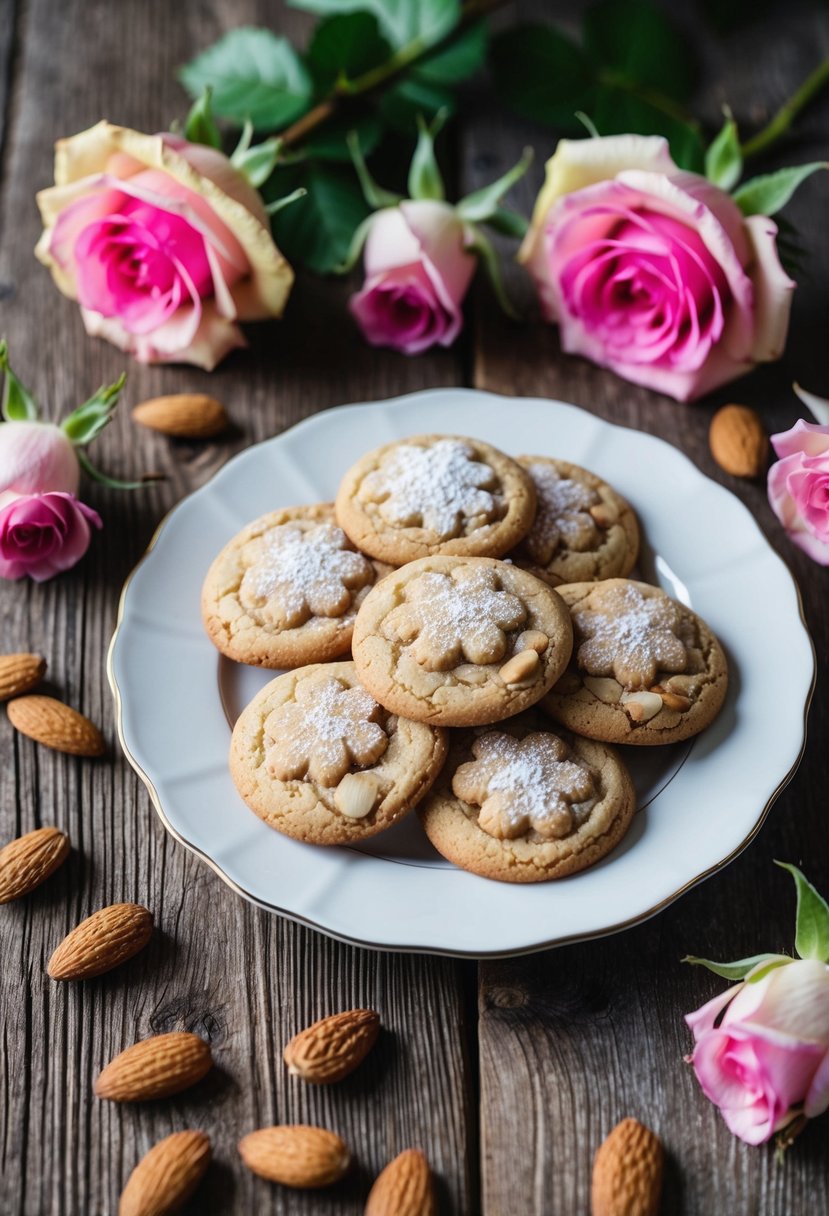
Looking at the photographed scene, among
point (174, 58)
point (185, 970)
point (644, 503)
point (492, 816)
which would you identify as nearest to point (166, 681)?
point (185, 970)

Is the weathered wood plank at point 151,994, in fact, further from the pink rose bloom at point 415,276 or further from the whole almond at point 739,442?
the whole almond at point 739,442

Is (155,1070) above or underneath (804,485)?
underneath

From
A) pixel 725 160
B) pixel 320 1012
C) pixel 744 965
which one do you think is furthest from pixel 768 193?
pixel 320 1012

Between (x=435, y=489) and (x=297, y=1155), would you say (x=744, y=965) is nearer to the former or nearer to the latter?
(x=297, y=1155)

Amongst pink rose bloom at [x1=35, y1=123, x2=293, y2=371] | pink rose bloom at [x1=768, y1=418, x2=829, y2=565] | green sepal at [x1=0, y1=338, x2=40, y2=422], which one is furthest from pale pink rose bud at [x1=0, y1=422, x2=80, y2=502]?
pink rose bloom at [x1=768, y1=418, x2=829, y2=565]

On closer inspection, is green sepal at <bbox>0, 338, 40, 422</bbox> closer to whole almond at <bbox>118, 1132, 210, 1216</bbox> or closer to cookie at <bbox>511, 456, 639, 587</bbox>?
cookie at <bbox>511, 456, 639, 587</bbox>

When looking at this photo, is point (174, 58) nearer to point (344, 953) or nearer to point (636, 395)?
point (636, 395)
